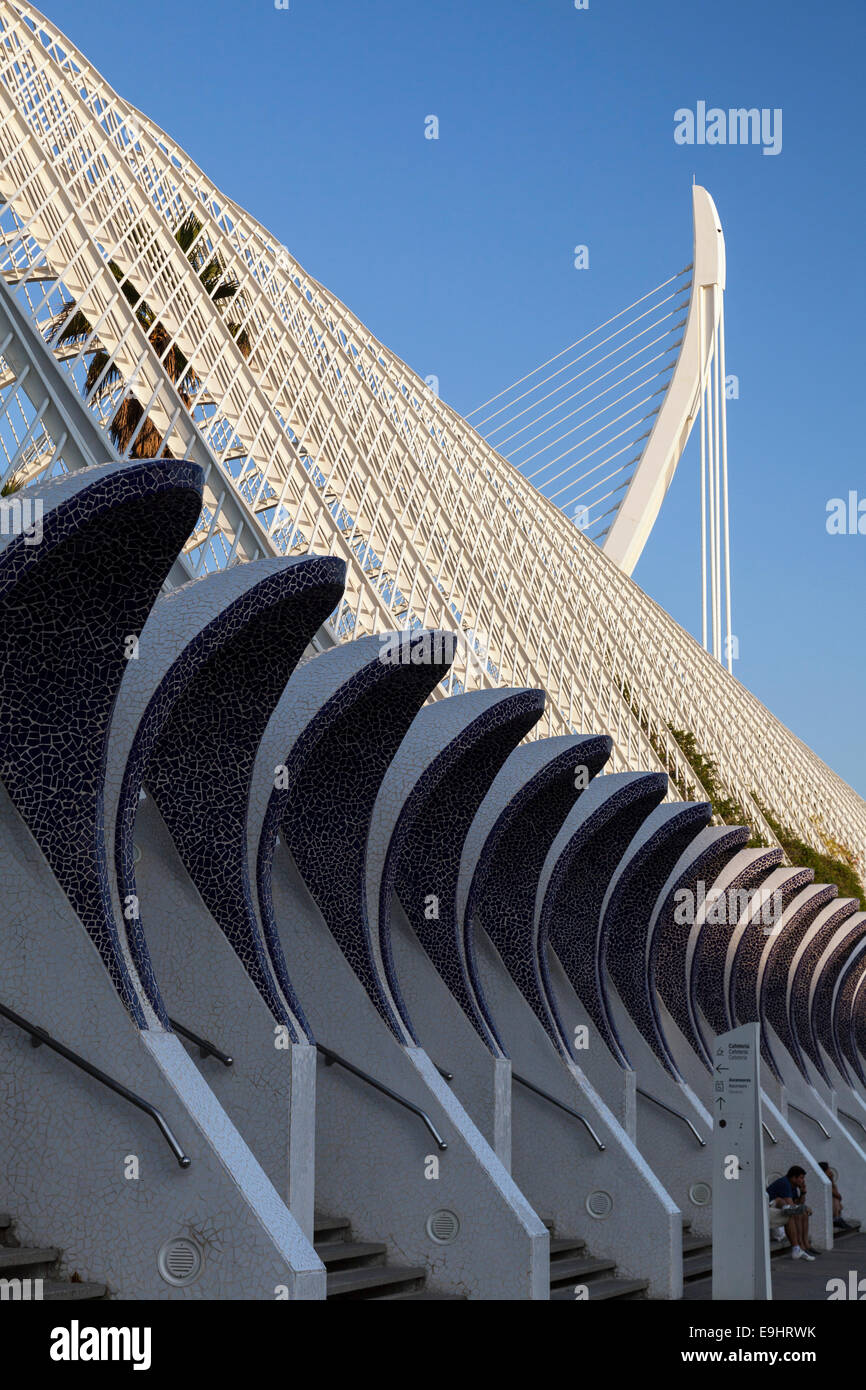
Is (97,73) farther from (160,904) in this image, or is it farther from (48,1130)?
(48,1130)

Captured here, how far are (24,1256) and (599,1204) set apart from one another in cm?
789

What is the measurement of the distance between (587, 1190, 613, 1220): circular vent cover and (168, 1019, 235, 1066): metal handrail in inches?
229

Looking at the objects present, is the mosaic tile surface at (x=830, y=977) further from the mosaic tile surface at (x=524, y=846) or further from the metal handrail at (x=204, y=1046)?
the metal handrail at (x=204, y=1046)

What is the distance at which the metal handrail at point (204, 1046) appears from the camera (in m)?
11.7

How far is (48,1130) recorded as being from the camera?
9.95 m

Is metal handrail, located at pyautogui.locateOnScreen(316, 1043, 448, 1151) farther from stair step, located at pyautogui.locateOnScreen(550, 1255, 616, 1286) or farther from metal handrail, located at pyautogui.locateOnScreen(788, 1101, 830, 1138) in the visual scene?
metal handrail, located at pyautogui.locateOnScreen(788, 1101, 830, 1138)

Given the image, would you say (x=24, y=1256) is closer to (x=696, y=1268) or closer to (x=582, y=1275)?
(x=582, y=1275)

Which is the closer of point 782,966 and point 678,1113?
point 678,1113

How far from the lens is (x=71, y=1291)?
946 cm

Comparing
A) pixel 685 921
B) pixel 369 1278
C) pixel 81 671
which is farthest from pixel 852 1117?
pixel 81 671

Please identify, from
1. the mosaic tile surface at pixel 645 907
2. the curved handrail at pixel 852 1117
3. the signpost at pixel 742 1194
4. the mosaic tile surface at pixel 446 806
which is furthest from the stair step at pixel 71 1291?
the curved handrail at pixel 852 1117

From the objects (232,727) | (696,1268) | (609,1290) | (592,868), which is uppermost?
(592,868)

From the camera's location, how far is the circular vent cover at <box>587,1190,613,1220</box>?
16.0m

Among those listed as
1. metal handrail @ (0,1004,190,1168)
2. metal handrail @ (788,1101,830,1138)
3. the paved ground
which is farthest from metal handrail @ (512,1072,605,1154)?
metal handrail @ (788,1101,830,1138)
